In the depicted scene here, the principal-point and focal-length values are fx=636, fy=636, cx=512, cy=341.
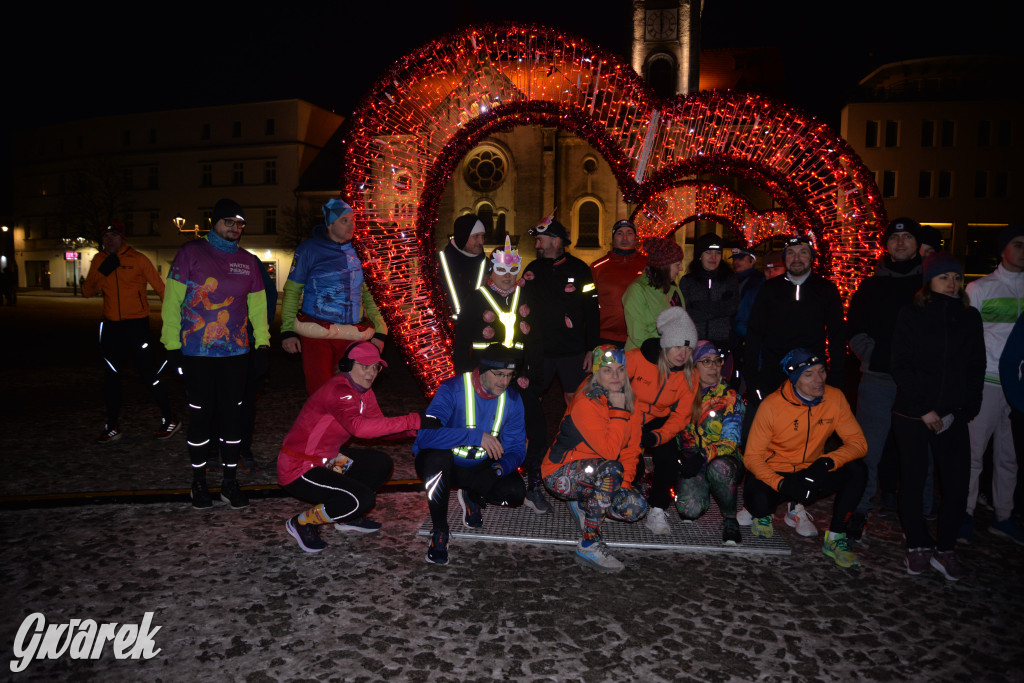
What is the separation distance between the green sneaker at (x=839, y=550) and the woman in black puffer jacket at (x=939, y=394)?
0.34 metres

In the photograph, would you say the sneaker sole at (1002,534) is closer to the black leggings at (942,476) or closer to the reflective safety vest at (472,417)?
the black leggings at (942,476)

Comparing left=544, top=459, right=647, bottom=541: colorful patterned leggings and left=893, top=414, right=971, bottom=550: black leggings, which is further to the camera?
left=544, top=459, right=647, bottom=541: colorful patterned leggings

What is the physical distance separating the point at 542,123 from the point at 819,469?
12.3 feet

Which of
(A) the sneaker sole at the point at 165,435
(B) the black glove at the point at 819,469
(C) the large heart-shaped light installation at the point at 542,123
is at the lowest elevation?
(A) the sneaker sole at the point at 165,435

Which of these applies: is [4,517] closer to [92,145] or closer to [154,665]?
[154,665]

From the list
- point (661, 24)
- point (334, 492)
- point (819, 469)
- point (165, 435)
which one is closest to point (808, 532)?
A: point (819, 469)

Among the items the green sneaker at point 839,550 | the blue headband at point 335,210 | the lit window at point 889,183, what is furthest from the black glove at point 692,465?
the lit window at point 889,183

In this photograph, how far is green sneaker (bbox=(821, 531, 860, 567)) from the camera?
3.91m

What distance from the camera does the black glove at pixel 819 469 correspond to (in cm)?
408

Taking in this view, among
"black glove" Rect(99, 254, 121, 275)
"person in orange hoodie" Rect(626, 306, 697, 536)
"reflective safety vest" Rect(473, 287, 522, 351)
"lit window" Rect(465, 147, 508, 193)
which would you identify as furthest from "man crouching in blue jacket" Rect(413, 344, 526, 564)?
"lit window" Rect(465, 147, 508, 193)

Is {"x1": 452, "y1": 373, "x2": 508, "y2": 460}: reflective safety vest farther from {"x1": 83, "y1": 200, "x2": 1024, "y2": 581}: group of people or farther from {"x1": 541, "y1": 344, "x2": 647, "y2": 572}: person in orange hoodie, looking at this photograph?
{"x1": 541, "y1": 344, "x2": 647, "y2": 572}: person in orange hoodie

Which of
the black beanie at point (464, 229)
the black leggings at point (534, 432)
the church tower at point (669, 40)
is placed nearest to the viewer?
the black leggings at point (534, 432)

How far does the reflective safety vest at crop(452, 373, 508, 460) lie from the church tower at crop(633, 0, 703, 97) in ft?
110

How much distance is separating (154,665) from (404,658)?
1.10m
